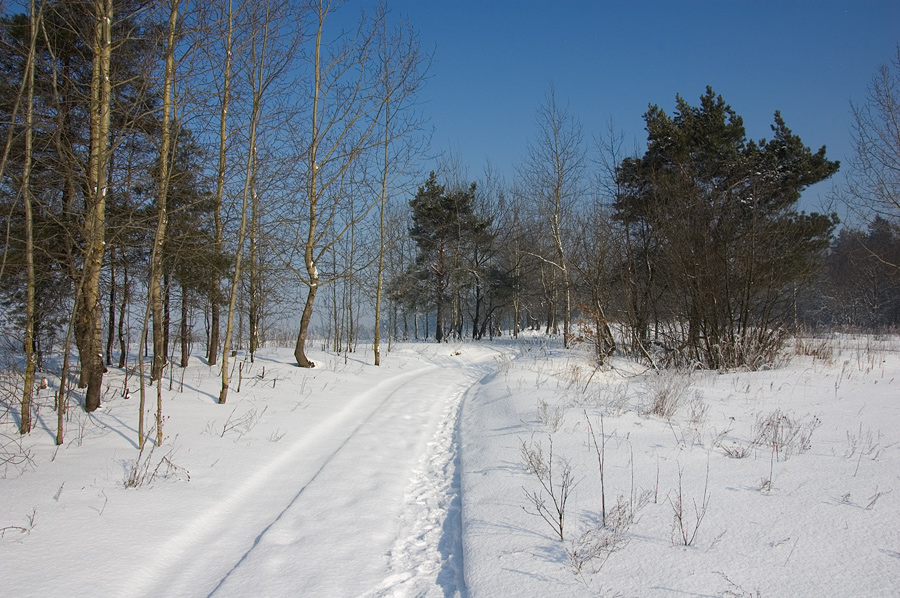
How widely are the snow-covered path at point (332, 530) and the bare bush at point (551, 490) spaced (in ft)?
2.42

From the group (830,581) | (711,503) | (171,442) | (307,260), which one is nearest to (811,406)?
(711,503)

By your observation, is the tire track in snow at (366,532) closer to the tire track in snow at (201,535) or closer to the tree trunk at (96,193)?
the tire track in snow at (201,535)

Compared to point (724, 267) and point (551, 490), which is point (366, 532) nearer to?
point (551, 490)

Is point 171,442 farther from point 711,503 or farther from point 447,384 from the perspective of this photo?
point 447,384

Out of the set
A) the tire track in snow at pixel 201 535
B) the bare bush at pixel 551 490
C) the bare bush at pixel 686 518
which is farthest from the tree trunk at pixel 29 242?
the bare bush at pixel 686 518

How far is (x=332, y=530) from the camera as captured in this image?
369cm

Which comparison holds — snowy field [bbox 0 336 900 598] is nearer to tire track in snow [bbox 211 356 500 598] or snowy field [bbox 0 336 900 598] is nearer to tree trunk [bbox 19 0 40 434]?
tire track in snow [bbox 211 356 500 598]

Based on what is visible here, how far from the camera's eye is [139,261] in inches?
432

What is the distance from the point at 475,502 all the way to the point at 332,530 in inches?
48.2

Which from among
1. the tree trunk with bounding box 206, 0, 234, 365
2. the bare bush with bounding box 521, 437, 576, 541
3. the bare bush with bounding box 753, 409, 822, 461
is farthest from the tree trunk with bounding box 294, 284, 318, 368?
the bare bush with bounding box 753, 409, 822, 461

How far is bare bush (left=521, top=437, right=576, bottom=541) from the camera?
11.1 ft

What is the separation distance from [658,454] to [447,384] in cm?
821

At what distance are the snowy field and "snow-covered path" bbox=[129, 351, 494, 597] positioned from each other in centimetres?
2

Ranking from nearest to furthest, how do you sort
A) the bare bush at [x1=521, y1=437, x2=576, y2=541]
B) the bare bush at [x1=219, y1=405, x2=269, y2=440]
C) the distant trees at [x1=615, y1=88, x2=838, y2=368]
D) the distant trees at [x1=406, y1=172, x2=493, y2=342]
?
the bare bush at [x1=521, y1=437, x2=576, y2=541] → the bare bush at [x1=219, y1=405, x2=269, y2=440] → the distant trees at [x1=615, y1=88, x2=838, y2=368] → the distant trees at [x1=406, y1=172, x2=493, y2=342]
